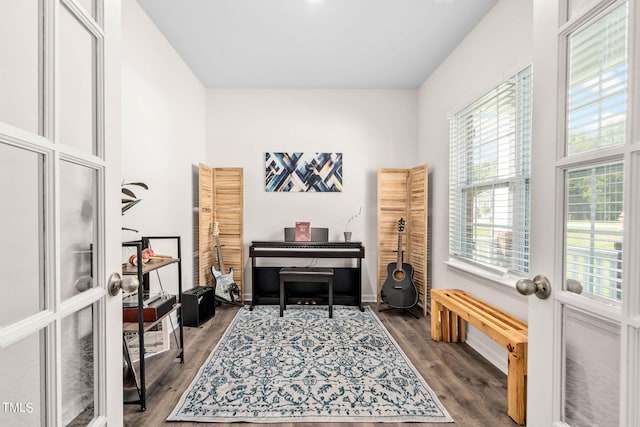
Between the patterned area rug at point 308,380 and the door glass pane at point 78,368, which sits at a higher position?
the door glass pane at point 78,368

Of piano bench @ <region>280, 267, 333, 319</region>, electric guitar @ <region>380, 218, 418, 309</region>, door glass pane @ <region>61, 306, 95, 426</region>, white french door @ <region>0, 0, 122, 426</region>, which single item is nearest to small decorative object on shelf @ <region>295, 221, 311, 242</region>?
piano bench @ <region>280, 267, 333, 319</region>

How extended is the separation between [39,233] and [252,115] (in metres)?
3.80

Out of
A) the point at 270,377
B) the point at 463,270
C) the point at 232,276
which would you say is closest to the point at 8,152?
the point at 270,377

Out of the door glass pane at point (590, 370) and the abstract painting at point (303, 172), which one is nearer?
the door glass pane at point (590, 370)

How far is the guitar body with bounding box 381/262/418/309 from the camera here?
3514 mm

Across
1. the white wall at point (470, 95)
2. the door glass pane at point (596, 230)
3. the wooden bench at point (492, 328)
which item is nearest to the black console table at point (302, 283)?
the white wall at point (470, 95)

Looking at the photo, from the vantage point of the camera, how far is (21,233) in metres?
0.58

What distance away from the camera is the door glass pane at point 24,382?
0.55m

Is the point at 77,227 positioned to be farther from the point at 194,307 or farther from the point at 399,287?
the point at 399,287

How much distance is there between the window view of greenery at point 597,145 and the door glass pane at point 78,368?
121 centimetres

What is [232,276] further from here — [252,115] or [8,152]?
[8,152]

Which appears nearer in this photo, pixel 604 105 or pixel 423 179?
pixel 604 105

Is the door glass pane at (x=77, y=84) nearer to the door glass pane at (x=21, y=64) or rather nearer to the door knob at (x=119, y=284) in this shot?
the door glass pane at (x=21, y=64)

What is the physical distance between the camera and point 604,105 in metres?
0.72
